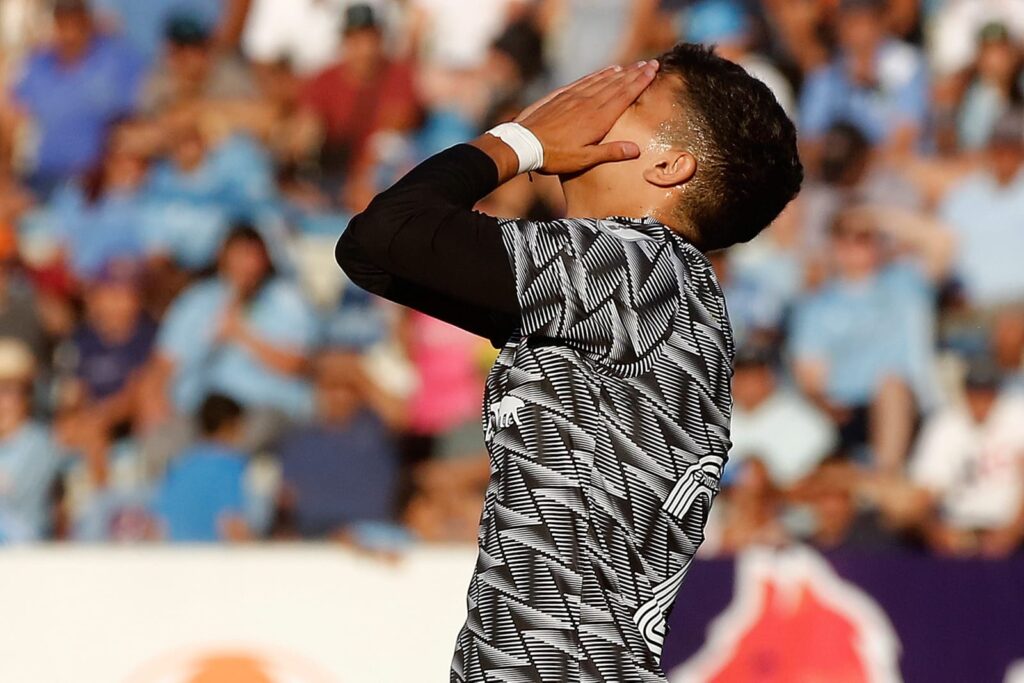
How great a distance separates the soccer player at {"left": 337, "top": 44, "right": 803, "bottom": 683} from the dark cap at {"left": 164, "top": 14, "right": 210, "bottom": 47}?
604cm

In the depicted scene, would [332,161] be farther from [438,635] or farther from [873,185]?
[438,635]

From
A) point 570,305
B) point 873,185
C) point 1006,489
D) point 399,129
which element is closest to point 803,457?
point 1006,489

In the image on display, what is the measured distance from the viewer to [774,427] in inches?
265

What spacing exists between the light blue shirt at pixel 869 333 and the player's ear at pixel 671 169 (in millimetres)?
4609

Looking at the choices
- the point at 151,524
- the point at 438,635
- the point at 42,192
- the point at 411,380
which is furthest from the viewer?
the point at 42,192

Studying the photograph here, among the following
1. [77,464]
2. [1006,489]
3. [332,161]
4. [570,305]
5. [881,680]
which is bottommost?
[1006,489]

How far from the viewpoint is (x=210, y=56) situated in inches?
322

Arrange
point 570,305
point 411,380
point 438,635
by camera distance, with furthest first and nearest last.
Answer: point 411,380 → point 438,635 → point 570,305

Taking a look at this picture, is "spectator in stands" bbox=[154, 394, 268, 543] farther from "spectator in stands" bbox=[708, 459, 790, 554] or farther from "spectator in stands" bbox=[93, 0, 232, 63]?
"spectator in stands" bbox=[93, 0, 232, 63]

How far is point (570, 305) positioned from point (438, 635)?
7.69 ft

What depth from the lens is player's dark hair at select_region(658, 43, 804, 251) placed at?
95.7 inches

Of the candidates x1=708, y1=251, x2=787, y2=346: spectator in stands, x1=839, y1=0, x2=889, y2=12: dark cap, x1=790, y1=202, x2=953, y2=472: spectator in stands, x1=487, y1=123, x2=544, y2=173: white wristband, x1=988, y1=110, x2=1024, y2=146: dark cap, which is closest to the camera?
A: x1=487, y1=123, x2=544, y2=173: white wristband

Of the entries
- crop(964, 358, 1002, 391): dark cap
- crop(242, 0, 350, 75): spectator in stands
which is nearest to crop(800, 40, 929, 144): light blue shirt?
crop(964, 358, 1002, 391): dark cap

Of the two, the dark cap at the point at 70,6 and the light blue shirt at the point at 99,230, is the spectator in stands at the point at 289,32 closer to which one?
the dark cap at the point at 70,6
